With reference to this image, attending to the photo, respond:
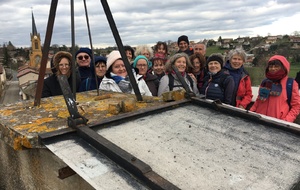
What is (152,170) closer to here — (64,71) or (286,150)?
(286,150)

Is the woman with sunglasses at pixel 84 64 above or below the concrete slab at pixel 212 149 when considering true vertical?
above

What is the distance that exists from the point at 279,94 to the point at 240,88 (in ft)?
2.33

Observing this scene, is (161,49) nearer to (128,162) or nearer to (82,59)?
(82,59)

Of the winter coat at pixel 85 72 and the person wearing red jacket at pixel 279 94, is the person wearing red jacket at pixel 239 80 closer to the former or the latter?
the person wearing red jacket at pixel 279 94

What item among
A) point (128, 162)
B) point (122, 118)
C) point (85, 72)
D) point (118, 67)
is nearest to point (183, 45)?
point (85, 72)

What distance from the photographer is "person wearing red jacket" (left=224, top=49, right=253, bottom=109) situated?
170 inches

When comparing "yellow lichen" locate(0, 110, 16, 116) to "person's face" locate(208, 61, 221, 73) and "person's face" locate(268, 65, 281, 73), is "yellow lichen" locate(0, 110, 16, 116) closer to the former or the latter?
"person's face" locate(208, 61, 221, 73)

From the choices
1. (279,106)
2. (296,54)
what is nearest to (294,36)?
(296,54)

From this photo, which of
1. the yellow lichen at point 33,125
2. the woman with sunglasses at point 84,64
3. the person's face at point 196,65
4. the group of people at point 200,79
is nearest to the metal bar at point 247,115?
the group of people at point 200,79

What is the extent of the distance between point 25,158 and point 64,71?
72.1 inches

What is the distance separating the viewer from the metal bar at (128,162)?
1394 mm

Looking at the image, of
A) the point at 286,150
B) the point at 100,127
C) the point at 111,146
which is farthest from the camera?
the point at 100,127

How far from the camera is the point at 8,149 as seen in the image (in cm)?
264

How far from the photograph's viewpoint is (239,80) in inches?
171
